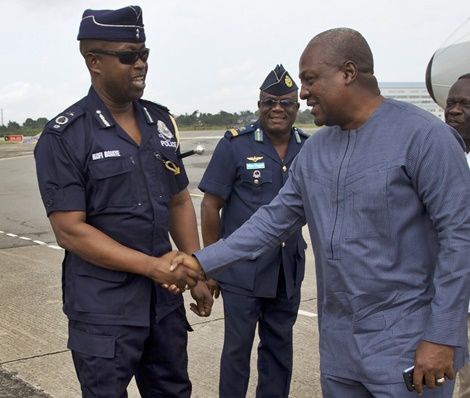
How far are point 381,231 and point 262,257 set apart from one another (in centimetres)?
151

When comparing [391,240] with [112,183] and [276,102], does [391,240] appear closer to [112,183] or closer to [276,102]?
[112,183]

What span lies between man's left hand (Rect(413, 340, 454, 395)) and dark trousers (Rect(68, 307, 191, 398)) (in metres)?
1.11

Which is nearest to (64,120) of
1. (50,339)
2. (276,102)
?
(276,102)

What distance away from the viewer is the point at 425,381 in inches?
87.9

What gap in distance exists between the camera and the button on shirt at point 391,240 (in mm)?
2205

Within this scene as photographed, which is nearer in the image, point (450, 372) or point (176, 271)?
point (450, 372)

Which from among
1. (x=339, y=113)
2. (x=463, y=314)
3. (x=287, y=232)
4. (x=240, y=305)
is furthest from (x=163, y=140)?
(x=463, y=314)

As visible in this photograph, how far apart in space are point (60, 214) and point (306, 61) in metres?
1.08

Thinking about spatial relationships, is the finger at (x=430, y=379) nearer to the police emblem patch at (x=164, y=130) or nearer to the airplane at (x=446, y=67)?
the police emblem patch at (x=164, y=130)

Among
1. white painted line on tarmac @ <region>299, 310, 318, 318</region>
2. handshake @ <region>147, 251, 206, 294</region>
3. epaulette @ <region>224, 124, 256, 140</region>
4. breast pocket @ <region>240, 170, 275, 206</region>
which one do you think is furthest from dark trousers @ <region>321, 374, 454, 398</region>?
white painted line on tarmac @ <region>299, 310, 318, 318</region>

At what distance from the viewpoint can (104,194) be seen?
8.96 ft

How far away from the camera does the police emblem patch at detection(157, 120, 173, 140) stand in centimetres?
302

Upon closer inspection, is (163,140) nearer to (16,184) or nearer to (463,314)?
(463,314)

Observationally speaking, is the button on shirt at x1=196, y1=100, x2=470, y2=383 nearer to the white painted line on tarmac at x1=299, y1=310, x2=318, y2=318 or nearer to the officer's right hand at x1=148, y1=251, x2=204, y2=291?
the officer's right hand at x1=148, y1=251, x2=204, y2=291
